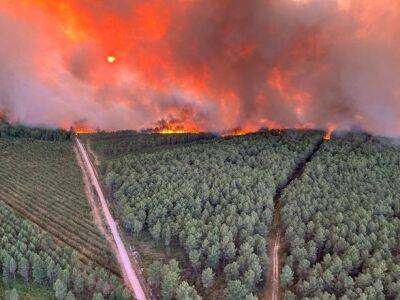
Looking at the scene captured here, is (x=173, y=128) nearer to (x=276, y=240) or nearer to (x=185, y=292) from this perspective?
(x=276, y=240)

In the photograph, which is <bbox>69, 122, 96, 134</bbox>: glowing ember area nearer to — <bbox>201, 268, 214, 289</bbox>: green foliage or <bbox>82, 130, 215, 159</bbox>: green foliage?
<bbox>82, 130, 215, 159</bbox>: green foliage

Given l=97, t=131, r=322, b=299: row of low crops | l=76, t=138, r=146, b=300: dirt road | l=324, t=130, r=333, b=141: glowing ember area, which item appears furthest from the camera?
l=324, t=130, r=333, b=141: glowing ember area

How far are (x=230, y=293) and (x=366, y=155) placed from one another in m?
57.0

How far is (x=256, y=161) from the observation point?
111938mm

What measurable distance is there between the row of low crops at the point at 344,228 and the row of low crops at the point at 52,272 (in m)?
23.3

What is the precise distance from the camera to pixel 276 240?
8744 centimetres

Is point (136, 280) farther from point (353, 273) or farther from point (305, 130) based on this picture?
point (305, 130)

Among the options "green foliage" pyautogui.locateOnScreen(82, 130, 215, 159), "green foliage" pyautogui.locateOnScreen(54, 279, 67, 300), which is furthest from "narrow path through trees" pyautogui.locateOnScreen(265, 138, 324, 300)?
"green foliage" pyautogui.locateOnScreen(82, 130, 215, 159)

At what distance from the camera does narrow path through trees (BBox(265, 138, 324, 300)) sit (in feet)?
251

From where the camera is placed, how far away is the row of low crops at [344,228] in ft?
238

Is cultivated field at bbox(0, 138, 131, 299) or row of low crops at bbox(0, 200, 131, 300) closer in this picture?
row of low crops at bbox(0, 200, 131, 300)

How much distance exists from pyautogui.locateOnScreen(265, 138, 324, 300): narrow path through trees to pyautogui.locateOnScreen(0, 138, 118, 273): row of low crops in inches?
846

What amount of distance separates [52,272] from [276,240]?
115ft

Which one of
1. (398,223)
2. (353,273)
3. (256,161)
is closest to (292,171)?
(256,161)
